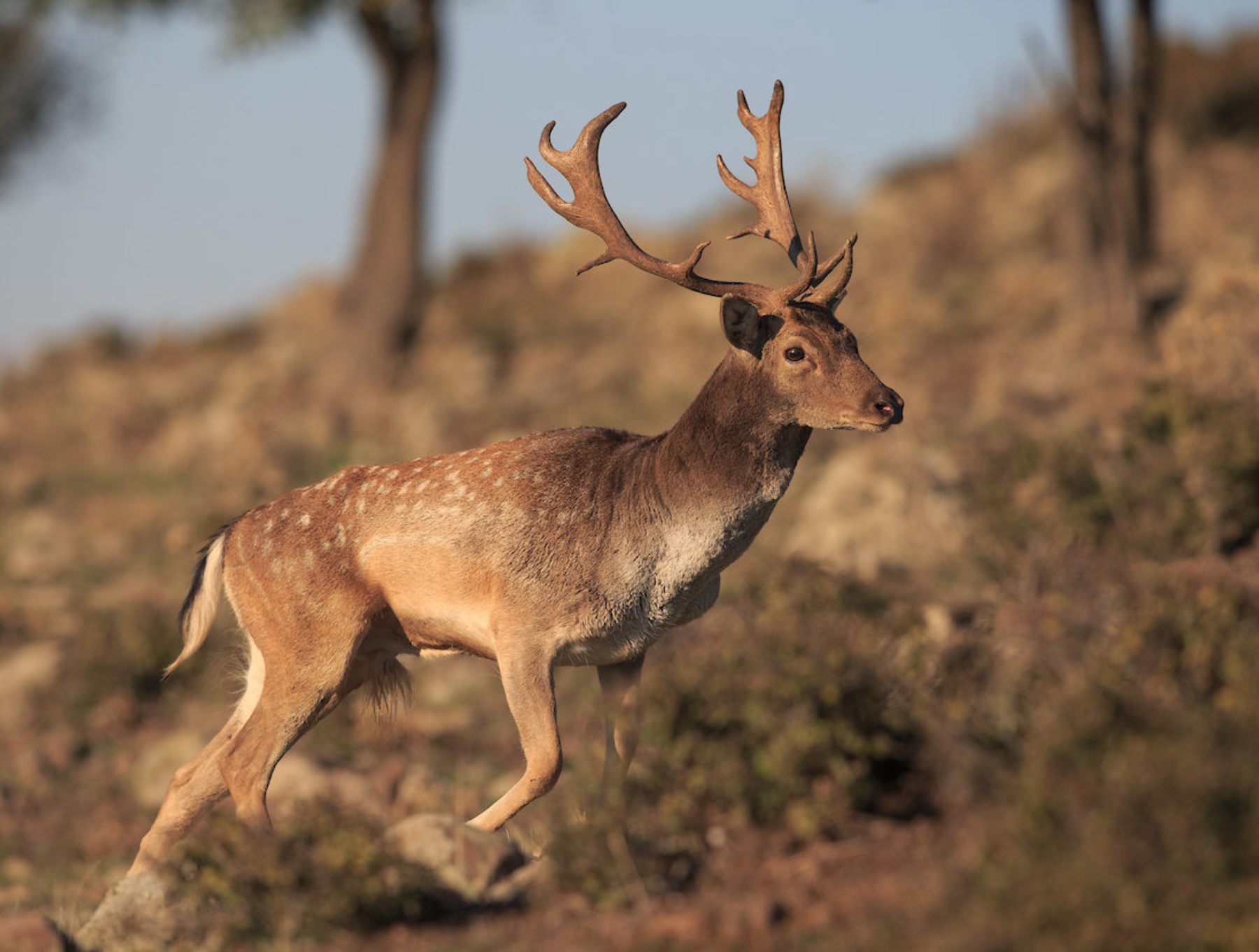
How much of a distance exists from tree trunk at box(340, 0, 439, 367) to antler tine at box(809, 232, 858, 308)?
14.5 metres

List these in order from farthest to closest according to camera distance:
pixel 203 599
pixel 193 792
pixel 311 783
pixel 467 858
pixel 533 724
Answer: pixel 311 783
pixel 203 599
pixel 193 792
pixel 533 724
pixel 467 858

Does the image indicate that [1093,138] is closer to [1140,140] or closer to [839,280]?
[1140,140]

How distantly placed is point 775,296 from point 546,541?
1.49 meters

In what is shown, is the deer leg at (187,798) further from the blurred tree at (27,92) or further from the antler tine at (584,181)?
the blurred tree at (27,92)

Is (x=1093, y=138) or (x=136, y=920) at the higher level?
(x=1093, y=138)

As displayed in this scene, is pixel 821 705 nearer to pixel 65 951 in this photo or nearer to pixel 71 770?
pixel 65 951

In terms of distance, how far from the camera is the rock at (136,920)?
5.59m

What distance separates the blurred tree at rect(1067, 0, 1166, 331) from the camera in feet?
51.4

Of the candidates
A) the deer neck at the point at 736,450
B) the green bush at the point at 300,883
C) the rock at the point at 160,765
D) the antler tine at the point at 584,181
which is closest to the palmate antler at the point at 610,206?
the antler tine at the point at 584,181

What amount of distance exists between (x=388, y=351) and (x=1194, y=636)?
16463 millimetres

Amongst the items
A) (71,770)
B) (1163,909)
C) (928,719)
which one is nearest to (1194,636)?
(928,719)

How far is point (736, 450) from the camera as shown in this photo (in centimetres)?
645

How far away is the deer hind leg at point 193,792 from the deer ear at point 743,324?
2.74 m

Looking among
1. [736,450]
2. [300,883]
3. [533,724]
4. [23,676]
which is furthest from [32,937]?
[23,676]
